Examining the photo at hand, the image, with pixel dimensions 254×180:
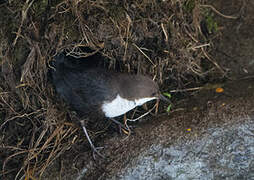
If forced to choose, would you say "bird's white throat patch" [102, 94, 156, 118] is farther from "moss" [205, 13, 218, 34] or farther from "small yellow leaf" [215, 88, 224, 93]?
"moss" [205, 13, 218, 34]

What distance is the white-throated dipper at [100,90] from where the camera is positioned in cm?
357

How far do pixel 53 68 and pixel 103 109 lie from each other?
2.41 feet

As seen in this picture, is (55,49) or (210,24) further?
(210,24)

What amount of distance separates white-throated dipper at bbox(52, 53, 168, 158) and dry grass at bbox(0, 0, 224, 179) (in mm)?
201

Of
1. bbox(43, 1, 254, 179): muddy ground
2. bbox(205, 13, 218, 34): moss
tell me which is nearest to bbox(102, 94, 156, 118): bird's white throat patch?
bbox(43, 1, 254, 179): muddy ground

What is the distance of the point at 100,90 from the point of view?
3.56 metres

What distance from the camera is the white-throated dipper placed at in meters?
3.57

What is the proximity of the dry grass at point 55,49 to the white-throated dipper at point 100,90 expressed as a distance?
20 centimetres

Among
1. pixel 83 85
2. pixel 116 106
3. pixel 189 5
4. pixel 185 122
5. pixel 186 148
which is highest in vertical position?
pixel 189 5

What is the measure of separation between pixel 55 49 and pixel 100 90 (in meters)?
0.68

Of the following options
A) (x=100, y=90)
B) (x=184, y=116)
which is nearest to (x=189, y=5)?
(x=184, y=116)

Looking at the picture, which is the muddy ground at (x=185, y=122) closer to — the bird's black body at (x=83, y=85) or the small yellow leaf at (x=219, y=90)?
the small yellow leaf at (x=219, y=90)

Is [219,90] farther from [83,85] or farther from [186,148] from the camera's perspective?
[83,85]

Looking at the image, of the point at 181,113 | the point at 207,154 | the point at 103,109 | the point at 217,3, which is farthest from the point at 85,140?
the point at 217,3
